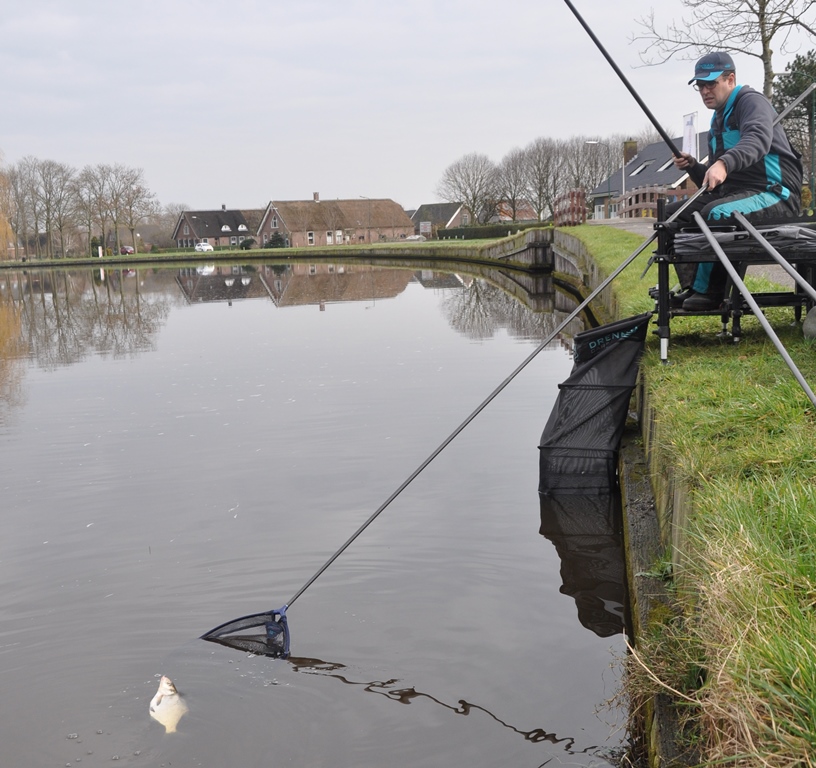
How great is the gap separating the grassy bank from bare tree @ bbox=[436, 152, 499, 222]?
3385 inches

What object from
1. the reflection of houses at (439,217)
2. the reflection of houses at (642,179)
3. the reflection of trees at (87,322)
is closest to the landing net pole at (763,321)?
the reflection of trees at (87,322)

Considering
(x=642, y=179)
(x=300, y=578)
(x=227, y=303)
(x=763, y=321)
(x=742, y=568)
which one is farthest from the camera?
(x=642, y=179)

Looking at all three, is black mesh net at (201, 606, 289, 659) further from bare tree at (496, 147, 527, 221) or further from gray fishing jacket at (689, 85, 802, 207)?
bare tree at (496, 147, 527, 221)

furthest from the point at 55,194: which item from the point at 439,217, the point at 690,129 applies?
the point at 690,129

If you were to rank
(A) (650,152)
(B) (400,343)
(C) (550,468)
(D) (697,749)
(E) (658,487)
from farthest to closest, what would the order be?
(A) (650,152) → (B) (400,343) → (C) (550,468) → (E) (658,487) → (D) (697,749)

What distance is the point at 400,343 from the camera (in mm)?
15016

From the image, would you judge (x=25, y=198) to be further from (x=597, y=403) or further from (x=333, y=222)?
(x=597, y=403)

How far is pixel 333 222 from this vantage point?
98438 mm

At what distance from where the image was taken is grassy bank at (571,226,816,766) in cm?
220

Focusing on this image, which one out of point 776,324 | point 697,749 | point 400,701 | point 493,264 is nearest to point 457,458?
point 776,324

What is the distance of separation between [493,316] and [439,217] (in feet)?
306

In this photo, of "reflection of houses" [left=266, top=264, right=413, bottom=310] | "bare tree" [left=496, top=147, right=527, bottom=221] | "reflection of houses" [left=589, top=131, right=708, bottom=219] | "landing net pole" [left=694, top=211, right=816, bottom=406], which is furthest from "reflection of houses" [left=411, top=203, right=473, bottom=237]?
"landing net pole" [left=694, top=211, right=816, bottom=406]

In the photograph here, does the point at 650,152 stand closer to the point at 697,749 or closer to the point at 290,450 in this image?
the point at 290,450

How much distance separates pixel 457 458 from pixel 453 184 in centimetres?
9279
